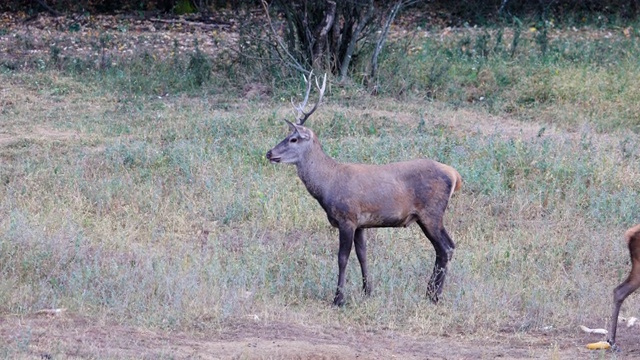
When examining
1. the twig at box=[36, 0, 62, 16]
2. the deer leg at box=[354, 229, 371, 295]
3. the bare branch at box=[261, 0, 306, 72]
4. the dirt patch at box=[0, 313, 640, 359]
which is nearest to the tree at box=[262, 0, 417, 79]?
the bare branch at box=[261, 0, 306, 72]

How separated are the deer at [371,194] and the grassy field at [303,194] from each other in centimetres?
35

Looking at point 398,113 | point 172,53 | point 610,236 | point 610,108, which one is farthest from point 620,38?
point 610,236

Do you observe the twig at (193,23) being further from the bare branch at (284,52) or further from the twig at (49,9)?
the bare branch at (284,52)

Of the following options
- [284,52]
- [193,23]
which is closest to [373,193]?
[284,52]

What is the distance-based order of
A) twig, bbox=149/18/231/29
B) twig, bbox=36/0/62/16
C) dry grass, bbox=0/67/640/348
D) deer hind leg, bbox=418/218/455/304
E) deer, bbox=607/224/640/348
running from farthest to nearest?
twig, bbox=36/0/62/16
twig, bbox=149/18/231/29
deer hind leg, bbox=418/218/455/304
dry grass, bbox=0/67/640/348
deer, bbox=607/224/640/348

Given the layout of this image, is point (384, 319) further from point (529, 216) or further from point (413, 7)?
point (413, 7)

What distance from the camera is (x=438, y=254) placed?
28.2 feet

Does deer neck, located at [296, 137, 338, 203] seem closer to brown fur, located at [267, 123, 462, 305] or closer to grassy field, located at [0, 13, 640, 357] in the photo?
brown fur, located at [267, 123, 462, 305]

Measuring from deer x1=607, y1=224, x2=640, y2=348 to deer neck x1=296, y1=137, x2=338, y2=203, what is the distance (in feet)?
8.31

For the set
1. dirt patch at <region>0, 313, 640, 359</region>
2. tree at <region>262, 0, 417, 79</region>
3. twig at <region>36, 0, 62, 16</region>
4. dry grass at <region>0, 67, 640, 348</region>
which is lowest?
twig at <region>36, 0, 62, 16</region>

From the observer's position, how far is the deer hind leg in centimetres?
851

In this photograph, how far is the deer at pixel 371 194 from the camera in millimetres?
8398

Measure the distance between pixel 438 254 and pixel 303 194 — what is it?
2860mm

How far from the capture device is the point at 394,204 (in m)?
8.41
